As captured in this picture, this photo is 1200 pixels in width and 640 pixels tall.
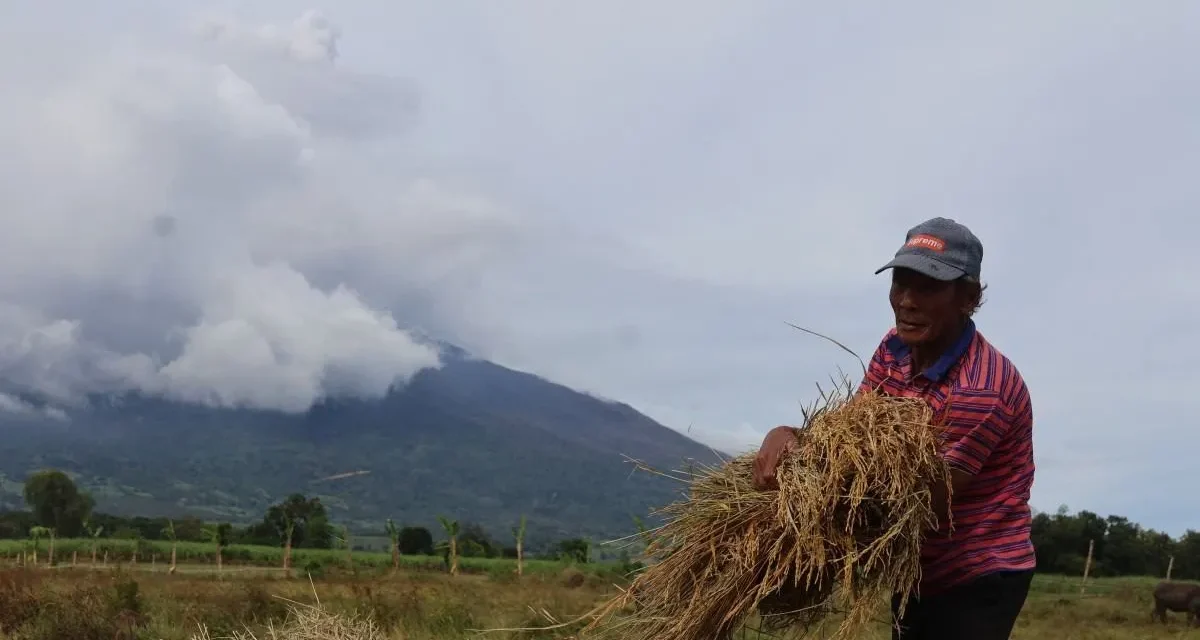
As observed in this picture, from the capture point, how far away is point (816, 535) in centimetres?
228

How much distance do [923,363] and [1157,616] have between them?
19614 millimetres

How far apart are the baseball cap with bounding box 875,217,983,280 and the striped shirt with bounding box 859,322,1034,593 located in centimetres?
21

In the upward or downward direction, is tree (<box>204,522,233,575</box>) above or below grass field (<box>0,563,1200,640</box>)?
below

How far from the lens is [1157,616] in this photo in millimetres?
18469

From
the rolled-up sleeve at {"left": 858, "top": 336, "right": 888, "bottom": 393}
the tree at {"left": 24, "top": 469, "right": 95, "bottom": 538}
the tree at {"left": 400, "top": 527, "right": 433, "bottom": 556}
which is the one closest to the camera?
the rolled-up sleeve at {"left": 858, "top": 336, "right": 888, "bottom": 393}

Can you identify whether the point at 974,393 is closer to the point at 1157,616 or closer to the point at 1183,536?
the point at 1157,616

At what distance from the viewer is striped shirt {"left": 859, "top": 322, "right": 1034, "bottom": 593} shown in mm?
2318

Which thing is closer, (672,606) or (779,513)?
(779,513)

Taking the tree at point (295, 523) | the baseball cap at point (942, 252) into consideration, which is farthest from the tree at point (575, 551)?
the baseball cap at point (942, 252)

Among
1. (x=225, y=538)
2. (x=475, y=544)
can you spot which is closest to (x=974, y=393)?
(x=225, y=538)

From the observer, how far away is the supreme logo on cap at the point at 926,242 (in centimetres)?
239

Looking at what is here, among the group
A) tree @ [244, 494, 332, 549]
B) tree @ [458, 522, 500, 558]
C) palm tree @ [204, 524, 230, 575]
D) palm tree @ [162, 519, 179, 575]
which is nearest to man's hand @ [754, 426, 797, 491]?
palm tree @ [162, 519, 179, 575]

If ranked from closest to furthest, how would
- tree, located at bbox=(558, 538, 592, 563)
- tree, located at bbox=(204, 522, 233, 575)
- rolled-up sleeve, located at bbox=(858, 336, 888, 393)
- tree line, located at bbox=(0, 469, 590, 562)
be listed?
rolled-up sleeve, located at bbox=(858, 336, 888, 393) → tree, located at bbox=(558, 538, 592, 563) → tree, located at bbox=(204, 522, 233, 575) → tree line, located at bbox=(0, 469, 590, 562)

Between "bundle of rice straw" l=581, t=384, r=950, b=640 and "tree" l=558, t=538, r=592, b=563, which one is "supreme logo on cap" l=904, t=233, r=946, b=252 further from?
"tree" l=558, t=538, r=592, b=563
